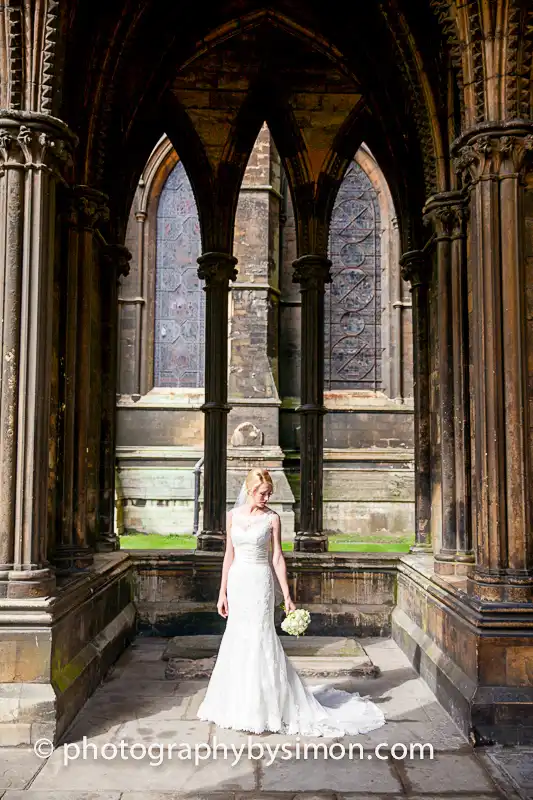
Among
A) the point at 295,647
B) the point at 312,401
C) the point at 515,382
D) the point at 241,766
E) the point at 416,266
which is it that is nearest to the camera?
the point at 241,766

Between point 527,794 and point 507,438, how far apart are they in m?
1.84

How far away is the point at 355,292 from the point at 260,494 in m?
9.84

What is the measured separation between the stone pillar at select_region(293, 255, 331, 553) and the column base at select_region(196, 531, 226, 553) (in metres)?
0.71

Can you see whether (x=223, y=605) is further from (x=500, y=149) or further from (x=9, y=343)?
(x=500, y=149)

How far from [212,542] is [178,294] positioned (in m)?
7.18

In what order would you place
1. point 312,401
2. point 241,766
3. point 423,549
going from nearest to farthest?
point 241,766, point 423,549, point 312,401

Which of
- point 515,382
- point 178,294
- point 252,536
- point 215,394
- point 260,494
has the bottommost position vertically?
point 252,536

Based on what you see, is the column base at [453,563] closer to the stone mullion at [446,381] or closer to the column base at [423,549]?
Result: the stone mullion at [446,381]

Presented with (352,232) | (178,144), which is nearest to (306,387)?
(178,144)

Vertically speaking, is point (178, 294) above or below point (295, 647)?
above

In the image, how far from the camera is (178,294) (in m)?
14.0

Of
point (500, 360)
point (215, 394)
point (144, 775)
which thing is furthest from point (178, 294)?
point (144, 775)

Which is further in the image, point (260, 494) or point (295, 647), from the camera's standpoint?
point (295, 647)

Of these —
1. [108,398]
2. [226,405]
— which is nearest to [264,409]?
[226,405]
